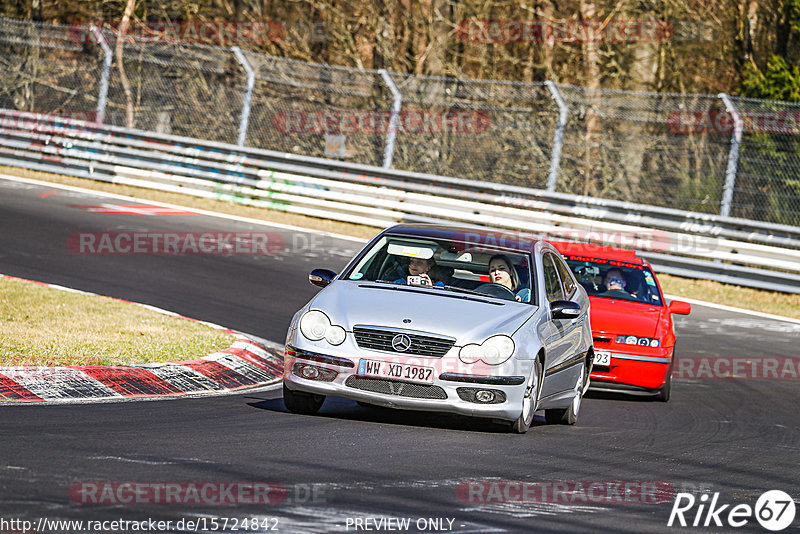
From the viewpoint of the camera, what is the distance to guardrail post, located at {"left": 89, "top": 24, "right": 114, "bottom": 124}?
24016 millimetres

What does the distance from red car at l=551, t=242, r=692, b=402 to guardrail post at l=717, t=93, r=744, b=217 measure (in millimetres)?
7728

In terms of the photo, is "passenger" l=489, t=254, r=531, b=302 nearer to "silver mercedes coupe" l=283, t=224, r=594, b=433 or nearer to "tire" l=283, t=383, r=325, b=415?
"silver mercedes coupe" l=283, t=224, r=594, b=433

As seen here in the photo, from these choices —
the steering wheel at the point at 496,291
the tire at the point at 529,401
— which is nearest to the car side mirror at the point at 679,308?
the steering wheel at the point at 496,291

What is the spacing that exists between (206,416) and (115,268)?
27.0 ft

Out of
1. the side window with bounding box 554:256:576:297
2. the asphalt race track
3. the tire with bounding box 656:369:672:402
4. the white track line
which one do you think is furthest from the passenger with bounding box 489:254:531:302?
the white track line

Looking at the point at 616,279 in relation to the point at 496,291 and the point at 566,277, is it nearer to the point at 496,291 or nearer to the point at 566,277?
the point at 566,277

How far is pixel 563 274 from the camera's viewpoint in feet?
33.9

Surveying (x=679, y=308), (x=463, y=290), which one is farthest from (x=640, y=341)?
(x=463, y=290)

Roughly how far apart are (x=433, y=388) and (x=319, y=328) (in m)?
0.90

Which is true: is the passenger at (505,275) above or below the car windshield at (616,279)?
above

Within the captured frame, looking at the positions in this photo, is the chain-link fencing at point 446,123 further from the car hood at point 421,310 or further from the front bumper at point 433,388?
the front bumper at point 433,388

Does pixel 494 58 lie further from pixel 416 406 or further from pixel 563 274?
pixel 416 406

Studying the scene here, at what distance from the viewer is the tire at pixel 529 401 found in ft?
27.7

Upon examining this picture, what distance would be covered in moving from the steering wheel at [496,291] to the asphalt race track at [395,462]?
0.94m
